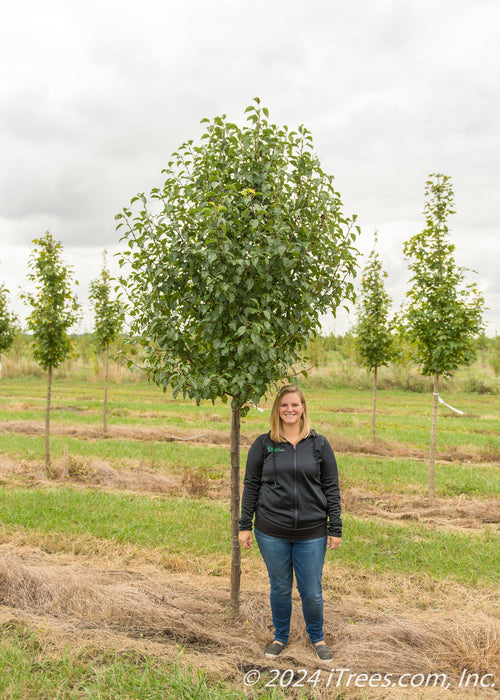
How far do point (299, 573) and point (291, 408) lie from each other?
4.51 ft

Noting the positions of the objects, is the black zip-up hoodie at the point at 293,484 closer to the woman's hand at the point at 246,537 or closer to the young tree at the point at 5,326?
the woman's hand at the point at 246,537

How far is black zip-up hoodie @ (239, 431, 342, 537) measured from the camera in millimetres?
4109

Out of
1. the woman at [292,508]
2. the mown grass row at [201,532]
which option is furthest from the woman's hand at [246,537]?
the mown grass row at [201,532]

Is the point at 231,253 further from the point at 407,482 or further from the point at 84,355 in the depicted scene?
the point at 84,355

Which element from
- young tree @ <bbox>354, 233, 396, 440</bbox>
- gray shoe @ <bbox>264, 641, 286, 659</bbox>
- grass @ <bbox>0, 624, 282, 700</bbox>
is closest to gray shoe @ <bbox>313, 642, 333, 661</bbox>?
gray shoe @ <bbox>264, 641, 286, 659</bbox>

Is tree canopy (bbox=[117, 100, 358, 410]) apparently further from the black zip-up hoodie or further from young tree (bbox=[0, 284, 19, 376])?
young tree (bbox=[0, 284, 19, 376])

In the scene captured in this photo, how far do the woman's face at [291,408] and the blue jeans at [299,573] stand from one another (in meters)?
0.98

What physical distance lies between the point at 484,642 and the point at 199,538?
398 centimetres

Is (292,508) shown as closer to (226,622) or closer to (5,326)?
(226,622)

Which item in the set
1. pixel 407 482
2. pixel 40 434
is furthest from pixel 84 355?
pixel 407 482

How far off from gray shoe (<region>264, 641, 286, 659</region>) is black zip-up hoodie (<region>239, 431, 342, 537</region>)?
1.03 metres

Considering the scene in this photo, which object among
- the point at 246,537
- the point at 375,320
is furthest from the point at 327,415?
the point at 246,537

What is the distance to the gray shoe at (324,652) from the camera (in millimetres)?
4141

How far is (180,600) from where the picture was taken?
5098 millimetres
